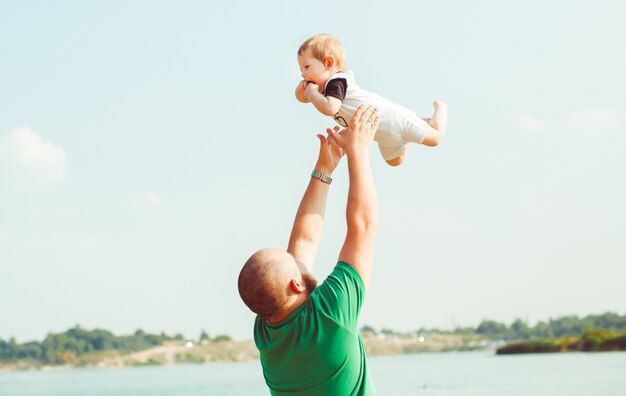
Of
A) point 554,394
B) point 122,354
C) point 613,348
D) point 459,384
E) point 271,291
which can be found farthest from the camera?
point 122,354

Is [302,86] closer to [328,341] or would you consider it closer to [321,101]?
[321,101]

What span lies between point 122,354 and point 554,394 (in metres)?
97.4

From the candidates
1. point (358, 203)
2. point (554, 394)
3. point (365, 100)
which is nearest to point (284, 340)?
point (358, 203)

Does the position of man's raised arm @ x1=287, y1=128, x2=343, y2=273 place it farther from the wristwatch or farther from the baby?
the baby

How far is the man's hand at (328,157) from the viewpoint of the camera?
4461mm

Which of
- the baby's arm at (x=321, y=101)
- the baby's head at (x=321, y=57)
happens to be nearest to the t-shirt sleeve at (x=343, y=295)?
the baby's arm at (x=321, y=101)

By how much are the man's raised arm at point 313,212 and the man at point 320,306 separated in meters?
0.33

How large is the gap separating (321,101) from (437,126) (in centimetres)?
76

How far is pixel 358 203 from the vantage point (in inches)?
150

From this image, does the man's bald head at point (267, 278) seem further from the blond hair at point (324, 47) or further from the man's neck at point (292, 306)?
the blond hair at point (324, 47)

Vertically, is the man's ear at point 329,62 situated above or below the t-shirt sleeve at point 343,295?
above

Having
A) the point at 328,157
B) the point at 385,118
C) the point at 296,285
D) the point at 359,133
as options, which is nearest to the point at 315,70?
the point at 385,118

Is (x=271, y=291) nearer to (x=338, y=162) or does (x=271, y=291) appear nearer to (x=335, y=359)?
(x=335, y=359)

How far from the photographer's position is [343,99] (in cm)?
493
